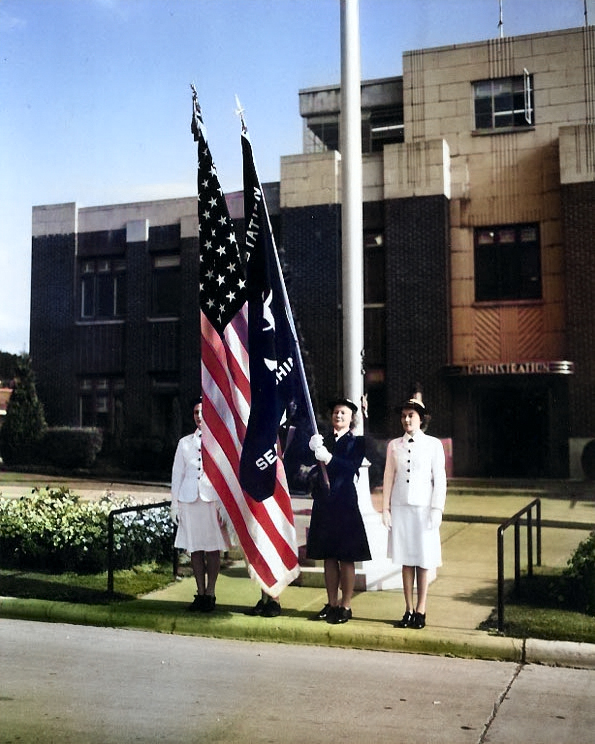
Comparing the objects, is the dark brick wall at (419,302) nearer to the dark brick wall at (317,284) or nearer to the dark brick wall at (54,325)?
the dark brick wall at (317,284)

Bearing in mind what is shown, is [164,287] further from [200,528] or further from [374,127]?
[200,528]

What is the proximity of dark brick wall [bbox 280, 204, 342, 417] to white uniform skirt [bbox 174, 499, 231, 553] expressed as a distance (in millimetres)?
11914

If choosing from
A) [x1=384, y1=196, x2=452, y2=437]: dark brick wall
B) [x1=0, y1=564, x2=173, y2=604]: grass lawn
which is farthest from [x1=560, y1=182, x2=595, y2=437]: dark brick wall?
[x1=0, y1=564, x2=173, y2=604]: grass lawn

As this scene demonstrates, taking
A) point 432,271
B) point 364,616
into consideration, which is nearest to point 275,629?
point 364,616

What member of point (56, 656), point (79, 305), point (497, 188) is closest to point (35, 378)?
point (79, 305)

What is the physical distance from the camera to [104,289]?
20297 mm

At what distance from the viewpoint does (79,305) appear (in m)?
19.6

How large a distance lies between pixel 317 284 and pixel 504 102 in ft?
19.3

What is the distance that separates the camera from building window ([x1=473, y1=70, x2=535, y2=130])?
19.8 metres

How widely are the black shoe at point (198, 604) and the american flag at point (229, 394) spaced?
0.58 metres

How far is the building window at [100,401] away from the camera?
18266 mm

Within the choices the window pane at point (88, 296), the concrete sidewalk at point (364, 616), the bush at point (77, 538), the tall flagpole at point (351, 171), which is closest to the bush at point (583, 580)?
the concrete sidewalk at point (364, 616)

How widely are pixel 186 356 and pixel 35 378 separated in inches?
154

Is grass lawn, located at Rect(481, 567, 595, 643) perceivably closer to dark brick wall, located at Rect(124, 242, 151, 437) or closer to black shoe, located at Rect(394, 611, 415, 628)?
black shoe, located at Rect(394, 611, 415, 628)
